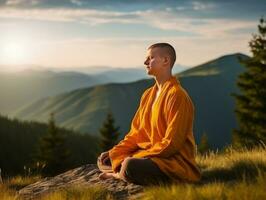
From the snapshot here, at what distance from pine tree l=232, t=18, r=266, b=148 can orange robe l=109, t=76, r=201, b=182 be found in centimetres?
2734

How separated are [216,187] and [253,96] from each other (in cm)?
3182

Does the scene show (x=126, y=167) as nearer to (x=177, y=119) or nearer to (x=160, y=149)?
(x=160, y=149)

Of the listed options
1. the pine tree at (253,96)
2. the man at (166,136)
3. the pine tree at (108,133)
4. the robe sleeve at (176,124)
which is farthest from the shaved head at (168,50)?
the pine tree at (108,133)

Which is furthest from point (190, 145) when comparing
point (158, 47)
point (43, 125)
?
point (43, 125)

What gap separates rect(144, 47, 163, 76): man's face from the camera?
814 centimetres

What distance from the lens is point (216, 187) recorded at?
21.7ft

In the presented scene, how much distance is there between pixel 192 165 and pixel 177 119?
813mm

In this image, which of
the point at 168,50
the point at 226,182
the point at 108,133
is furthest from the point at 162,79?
the point at 108,133

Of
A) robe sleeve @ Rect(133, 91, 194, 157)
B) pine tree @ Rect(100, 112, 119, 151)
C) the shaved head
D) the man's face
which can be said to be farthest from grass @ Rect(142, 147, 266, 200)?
pine tree @ Rect(100, 112, 119, 151)

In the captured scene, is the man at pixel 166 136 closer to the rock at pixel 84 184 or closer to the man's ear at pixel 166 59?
the man's ear at pixel 166 59

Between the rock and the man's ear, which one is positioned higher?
the man's ear

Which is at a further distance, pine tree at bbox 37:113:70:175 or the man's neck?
pine tree at bbox 37:113:70:175

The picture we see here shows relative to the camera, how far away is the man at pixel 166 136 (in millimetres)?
7949

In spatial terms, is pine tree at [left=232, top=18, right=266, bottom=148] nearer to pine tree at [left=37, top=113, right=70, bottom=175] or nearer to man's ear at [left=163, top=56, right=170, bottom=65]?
pine tree at [left=37, top=113, right=70, bottom=175]
